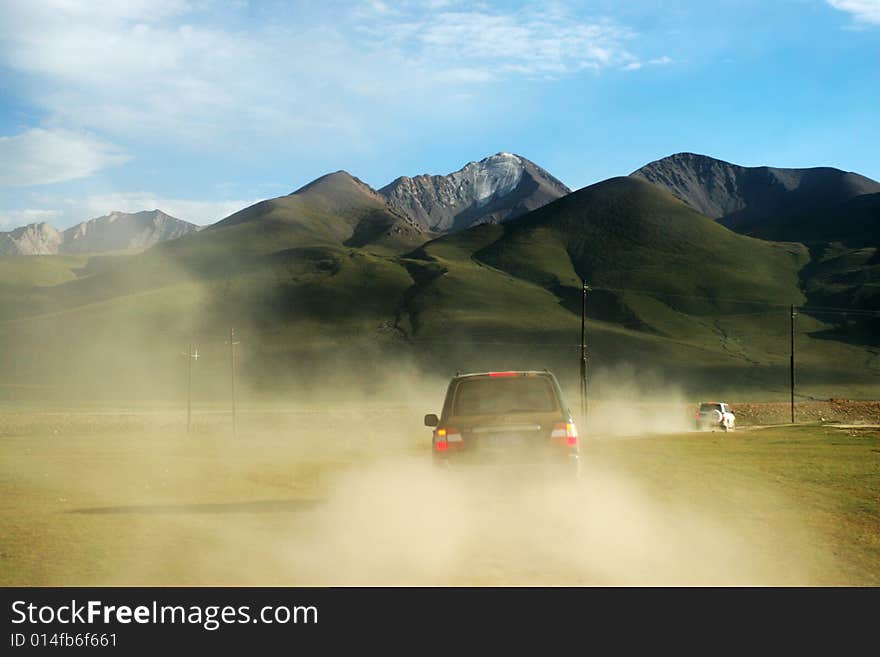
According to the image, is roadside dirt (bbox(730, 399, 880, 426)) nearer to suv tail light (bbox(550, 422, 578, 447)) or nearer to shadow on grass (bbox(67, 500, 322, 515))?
shadow on grass (bbox(67, 500, 322, 515))

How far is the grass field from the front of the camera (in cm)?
Answer: 1047

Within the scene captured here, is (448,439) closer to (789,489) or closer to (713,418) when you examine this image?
(789,489)

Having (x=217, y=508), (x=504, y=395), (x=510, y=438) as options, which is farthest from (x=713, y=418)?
(x=510, y=438)

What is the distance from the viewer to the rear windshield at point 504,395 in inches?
533

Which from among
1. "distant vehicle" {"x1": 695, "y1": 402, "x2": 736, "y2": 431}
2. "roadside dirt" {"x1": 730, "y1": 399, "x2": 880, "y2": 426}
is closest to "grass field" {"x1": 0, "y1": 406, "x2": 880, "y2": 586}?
"distant vehicle" {"x1": 695, "y1": 402, "x2": 736, "y2": 431}

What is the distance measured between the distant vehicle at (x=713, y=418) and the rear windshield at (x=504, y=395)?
4456 cm

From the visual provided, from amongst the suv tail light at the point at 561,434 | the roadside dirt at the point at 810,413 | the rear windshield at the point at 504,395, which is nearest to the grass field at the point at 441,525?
the suv tail light at the point at 561,434

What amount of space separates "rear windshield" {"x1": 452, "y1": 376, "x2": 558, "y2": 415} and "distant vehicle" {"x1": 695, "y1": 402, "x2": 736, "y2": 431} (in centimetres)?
4456

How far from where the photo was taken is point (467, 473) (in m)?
13.0

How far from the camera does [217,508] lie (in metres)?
17.8
